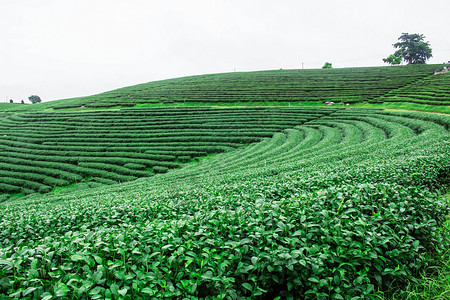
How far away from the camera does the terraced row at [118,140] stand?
2622 cm

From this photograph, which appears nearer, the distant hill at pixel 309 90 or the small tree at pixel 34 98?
the distant hill at pixel 309 90

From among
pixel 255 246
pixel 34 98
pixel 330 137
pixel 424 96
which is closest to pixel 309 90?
pixel 424 96

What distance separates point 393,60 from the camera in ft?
305

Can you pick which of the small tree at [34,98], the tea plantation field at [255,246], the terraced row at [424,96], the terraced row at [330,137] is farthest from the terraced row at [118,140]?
the small tree at [34,98]

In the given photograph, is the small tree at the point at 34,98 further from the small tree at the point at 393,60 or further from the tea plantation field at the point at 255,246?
the small tree at the point at 393,60

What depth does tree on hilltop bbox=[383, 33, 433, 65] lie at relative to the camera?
3324 inches

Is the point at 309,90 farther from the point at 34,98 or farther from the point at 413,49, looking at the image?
the point at 34,98

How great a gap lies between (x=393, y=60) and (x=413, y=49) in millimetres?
7199

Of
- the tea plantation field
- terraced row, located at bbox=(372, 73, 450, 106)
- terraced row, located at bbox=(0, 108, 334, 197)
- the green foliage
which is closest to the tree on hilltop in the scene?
the green foliage

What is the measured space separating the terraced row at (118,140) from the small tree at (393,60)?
72.3 m

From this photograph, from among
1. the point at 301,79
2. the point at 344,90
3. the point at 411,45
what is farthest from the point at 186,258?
the point at 411,45

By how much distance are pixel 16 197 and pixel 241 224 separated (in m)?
28.1

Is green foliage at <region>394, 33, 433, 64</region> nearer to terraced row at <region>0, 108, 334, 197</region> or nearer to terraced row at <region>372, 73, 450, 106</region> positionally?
terraced row at <region>372, 73, 450, 106</region>

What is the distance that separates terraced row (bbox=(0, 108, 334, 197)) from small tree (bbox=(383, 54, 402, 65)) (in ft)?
237
